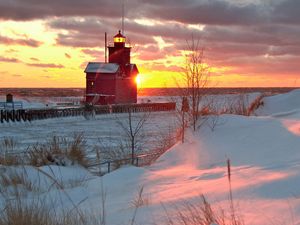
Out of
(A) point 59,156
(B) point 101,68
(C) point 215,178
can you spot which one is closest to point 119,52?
(B) point 101,68

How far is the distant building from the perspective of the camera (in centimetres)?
5444

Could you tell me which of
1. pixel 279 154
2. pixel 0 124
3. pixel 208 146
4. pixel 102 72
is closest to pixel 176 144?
pixel 208 146

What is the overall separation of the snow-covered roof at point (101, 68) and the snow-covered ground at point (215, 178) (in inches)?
1614

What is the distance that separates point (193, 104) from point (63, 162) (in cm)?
397

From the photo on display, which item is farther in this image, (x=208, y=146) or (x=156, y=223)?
(x=208, y=146)

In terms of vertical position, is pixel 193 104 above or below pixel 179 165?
above

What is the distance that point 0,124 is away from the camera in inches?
1496

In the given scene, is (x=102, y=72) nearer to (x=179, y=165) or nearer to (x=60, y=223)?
(x=179, y=165)

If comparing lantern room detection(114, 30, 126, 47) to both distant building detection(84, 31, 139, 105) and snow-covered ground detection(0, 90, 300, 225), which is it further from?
snow-covered ground detection(0, 90, 300, 225)

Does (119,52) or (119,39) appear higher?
(119,39)

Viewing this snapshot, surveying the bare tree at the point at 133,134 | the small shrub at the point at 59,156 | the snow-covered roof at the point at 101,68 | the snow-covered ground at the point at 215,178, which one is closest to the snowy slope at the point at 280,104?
the bare tree at the point at 133,134

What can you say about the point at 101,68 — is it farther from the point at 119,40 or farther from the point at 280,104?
the point at 280,104

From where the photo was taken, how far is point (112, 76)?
54188mm

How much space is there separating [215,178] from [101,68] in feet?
158
